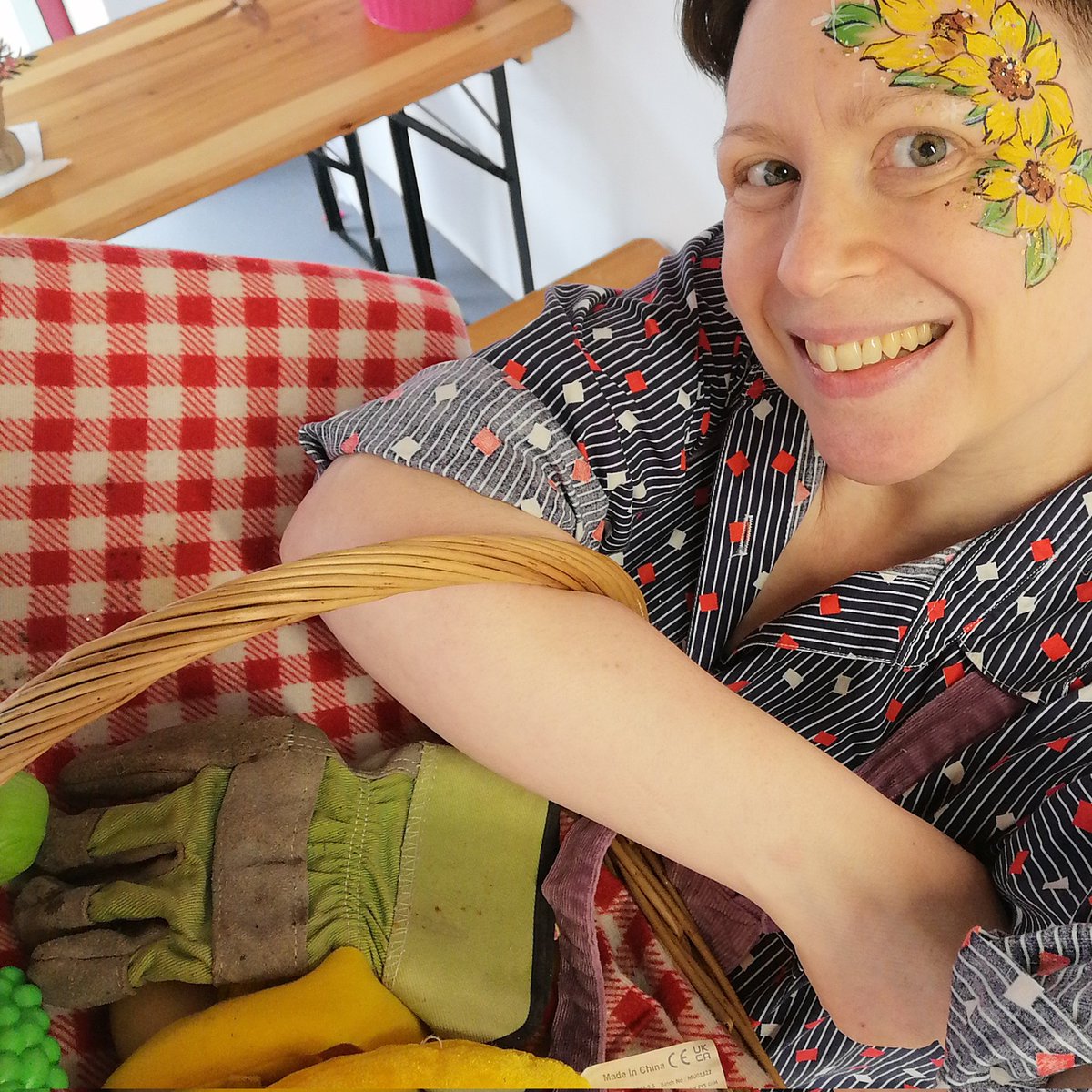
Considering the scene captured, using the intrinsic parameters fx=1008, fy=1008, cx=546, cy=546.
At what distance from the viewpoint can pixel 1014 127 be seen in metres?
0.59

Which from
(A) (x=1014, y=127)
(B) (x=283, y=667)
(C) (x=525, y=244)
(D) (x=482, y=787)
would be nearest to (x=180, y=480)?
(B) (x=283, y=667)

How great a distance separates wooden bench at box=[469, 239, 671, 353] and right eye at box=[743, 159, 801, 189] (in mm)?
983

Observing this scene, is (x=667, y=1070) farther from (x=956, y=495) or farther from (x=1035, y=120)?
(x=1035, y=120)

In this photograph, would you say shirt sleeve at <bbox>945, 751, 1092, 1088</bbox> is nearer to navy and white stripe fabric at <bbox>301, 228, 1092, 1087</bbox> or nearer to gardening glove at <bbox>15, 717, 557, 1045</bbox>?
navy and white stripe fabric at <bbox>301, 228, 1092, 1087</bbox>

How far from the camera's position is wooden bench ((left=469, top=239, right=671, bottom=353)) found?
5.46 ft

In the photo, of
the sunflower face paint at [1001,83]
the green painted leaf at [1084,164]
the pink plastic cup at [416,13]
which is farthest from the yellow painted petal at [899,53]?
the pink plastic cup at [416,13]

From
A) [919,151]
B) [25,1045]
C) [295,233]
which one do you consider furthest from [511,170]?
[25,1045]

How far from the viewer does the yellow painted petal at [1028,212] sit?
1.98 ft

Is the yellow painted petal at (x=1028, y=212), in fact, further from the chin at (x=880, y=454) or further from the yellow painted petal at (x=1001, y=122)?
the chin at (x=880, y=454)

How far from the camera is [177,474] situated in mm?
896

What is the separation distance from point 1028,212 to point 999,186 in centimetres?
2

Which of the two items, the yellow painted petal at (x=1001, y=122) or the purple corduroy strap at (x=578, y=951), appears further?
the purple corduroy strap at (x=578, y=951)

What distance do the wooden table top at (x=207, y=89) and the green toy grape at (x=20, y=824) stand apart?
1036mm

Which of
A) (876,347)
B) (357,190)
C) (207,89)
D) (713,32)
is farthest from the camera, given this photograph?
(357,190)
